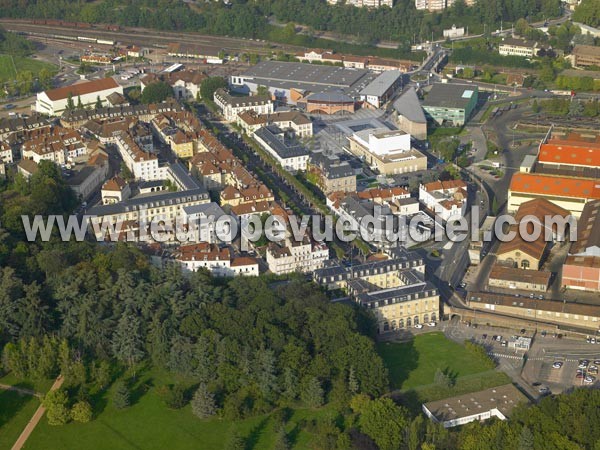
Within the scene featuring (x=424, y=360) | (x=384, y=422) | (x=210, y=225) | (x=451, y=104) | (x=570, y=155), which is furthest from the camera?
(x=451, y=104)

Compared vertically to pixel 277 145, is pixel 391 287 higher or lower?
lower

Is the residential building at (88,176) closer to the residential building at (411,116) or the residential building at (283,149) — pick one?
the residential building at (283,149)

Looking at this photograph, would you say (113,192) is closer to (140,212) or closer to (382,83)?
(140,212)

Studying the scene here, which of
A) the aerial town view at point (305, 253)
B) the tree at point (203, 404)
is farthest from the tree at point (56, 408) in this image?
the tree at point (203, 404)

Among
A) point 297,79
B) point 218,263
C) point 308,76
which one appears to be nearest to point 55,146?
point 218,263

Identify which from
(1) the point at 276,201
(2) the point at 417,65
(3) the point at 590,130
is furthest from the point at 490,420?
(2) the point at 417,65

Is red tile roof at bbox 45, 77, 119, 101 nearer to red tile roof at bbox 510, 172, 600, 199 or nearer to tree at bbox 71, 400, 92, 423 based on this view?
red tile roof at bbox 510, 172, 600, 199
